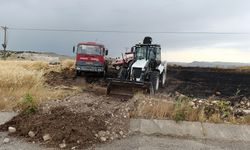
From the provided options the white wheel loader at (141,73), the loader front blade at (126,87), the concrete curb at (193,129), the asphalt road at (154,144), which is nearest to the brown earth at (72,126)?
the asphalt road at (154,144)

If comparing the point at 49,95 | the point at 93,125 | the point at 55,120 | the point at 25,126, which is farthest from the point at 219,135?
the point at 49,95

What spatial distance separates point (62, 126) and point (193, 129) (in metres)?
3.31

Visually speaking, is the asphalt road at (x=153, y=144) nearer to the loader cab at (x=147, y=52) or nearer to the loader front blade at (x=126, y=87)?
the loader front blade at (x=126, y=87)

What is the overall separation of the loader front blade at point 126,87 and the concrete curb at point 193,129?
26.8 ft

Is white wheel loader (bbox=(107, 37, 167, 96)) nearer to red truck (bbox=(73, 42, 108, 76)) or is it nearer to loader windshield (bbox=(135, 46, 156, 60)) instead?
loader windshield (bbox=(135, 46, 156, 60))

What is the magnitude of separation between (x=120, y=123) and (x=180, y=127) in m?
1.54

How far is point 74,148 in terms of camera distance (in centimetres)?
888

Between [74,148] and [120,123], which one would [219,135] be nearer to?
[120,123]

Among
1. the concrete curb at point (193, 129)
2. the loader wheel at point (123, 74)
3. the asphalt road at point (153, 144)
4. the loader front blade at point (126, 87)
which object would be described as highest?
the loader wheel at point (123, 74)

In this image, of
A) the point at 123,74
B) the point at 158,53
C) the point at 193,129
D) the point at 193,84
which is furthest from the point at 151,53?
the point at 193,129

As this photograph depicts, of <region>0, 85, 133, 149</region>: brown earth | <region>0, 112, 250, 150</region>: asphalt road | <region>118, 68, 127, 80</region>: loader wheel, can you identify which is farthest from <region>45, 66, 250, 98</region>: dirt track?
<region>0, 85, 133, 149</region>: brown earth

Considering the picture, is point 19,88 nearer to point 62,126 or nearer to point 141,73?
point 62,126

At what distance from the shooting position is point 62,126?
9.75 meters

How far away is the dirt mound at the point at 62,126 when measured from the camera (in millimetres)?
9234
